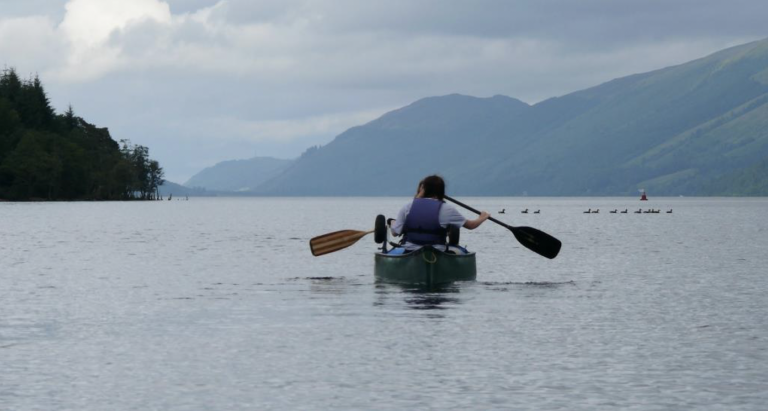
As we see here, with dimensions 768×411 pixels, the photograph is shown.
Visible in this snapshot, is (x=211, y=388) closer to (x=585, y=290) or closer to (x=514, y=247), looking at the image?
(x=585, y=290)

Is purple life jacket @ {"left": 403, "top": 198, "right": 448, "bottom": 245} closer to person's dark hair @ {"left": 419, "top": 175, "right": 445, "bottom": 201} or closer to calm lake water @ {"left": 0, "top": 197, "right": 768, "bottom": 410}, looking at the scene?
person's dark hair @ {"left": 419, "top": 175, "right": 445, "bottom": 201}

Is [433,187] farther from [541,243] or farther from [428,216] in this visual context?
[541,243]

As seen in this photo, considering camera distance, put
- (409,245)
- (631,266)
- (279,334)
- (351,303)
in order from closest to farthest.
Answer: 1. (279,334)
2. (351,303)
3. (409,245)
4. (631,266)

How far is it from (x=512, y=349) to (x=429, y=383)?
14.4 ft

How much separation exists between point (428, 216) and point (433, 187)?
3.09 feet

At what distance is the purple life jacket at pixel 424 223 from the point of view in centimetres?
3481

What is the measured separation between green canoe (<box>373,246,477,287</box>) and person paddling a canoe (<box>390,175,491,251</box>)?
21.7 inches

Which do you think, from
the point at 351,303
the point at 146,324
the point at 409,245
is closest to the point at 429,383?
the point at 146,324

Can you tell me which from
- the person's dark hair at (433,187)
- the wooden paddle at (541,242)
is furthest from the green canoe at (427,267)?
the wooden paddle at (541,242)

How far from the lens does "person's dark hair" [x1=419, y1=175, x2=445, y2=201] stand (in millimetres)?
34656

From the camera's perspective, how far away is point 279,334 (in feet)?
82.9

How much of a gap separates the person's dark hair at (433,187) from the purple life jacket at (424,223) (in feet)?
0.70

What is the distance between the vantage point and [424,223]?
1382 inches

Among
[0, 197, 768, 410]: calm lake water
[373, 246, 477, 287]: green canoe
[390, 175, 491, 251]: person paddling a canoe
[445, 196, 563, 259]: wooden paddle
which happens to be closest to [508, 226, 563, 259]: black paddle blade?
[445, 196, 563, 259]: wooden paddle
